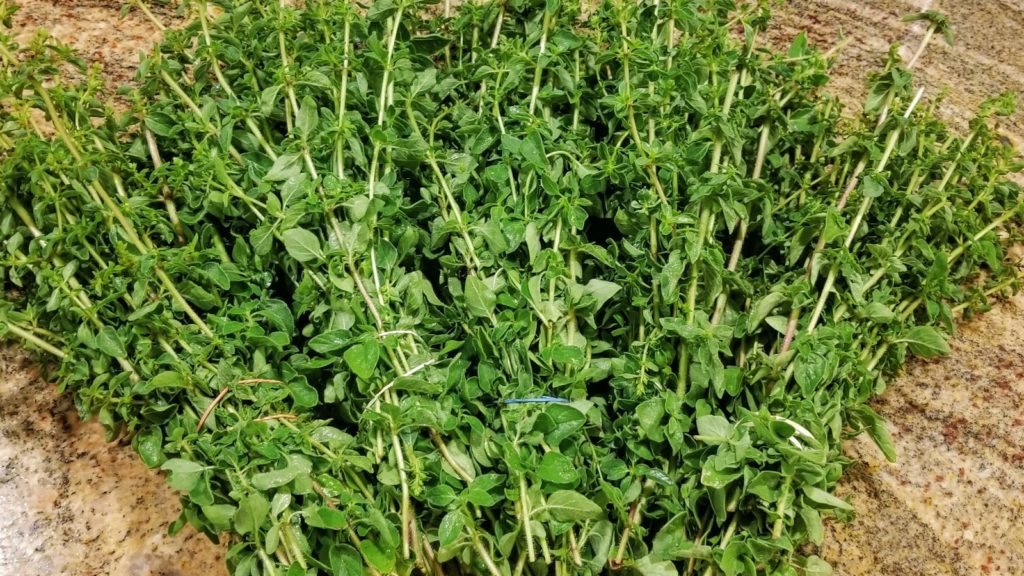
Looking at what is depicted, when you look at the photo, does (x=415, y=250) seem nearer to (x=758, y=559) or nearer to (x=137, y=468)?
(x=137, y=468)

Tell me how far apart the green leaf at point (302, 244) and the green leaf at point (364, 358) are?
160mm

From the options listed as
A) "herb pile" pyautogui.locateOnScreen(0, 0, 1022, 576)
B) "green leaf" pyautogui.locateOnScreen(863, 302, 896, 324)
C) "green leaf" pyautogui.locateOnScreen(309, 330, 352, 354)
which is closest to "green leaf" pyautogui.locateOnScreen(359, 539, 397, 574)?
"herb pile" pyautogui.locateOnScreen(0, 0, 1022, 576)

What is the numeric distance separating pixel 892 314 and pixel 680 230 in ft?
1.09

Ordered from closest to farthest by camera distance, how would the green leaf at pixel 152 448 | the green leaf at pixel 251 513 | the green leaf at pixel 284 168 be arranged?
the green leaf at pixel 251 513 → the green leaf at pixel 152 448 → the green leaf at pixel 284 168

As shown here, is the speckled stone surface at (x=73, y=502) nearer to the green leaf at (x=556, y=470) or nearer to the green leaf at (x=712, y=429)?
the green leaf at (x=556, y=470)

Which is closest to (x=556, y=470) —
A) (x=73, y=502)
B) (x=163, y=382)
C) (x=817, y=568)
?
(x=817, y=568)

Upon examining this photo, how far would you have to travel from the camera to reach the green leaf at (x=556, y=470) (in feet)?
3.05

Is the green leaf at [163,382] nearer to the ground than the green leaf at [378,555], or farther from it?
farther from it

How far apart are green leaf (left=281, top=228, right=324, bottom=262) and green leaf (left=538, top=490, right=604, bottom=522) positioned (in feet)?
1.50

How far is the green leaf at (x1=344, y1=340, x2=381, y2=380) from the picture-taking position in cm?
95

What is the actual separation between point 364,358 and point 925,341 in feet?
2.73

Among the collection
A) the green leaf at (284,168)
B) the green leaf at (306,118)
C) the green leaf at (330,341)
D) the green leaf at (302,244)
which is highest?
the green leaf at (306,118)

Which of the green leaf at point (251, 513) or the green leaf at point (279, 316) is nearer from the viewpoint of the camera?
the green leaf at point (251, 513)

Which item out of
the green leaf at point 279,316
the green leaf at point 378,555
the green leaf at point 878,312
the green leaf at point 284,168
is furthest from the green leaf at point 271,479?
the green leaf at point 878,312
